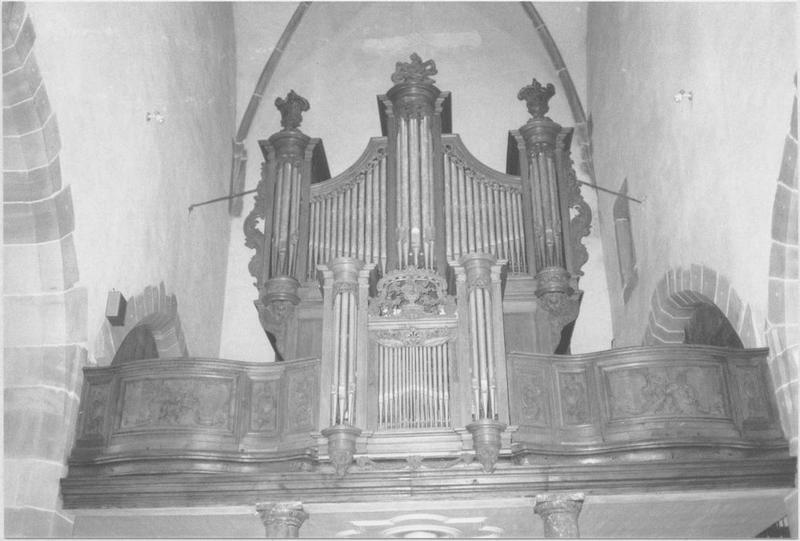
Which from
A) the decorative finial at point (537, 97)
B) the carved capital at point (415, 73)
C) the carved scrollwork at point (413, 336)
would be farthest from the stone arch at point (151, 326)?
the decorative finial at point (537, 97)

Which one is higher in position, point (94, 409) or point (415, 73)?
point (415, 73)

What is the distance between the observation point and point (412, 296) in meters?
9.46

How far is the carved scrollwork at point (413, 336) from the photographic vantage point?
29.5 feet

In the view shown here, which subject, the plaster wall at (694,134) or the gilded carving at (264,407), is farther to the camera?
the gilded carving at (264,407)

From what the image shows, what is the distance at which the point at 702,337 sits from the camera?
11125 mm

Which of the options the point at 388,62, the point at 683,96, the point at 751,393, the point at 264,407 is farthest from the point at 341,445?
the point at 388,62

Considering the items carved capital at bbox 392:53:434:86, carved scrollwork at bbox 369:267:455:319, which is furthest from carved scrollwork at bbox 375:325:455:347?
carved capital at bbox 392:53:434:86

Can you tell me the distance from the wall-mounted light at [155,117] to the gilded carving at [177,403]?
→ 3.37m

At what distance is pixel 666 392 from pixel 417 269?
2.71 metres

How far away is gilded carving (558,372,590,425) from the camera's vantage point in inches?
344

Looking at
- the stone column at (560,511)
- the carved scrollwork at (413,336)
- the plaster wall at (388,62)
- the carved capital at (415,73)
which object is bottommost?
the stone column at (560,511)

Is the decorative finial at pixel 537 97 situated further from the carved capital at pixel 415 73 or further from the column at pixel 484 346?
the column at pixel 484 346

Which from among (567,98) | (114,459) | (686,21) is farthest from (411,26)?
(114,459)

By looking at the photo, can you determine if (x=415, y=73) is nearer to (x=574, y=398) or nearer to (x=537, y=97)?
(x=537, y=97)
